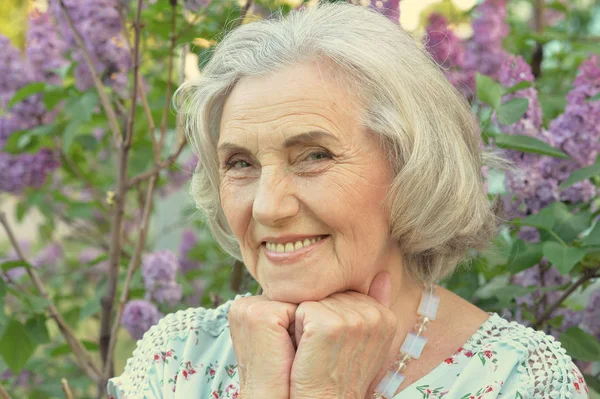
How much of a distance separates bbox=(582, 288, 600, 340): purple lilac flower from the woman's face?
100cm

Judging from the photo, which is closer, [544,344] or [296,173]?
[296,173]

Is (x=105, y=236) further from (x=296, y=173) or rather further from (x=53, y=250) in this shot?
(x=296, y=173)

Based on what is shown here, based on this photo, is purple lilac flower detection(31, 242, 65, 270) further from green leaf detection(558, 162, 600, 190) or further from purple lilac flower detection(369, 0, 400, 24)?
green leaf detection(558, 162, 600, 190)

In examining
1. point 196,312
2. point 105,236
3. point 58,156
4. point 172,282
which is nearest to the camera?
point 196,312

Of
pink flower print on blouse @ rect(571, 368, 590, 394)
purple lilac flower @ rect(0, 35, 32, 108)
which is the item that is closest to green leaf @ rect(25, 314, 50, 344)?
purple lilac flower @ rect(0, 35, 32, 108)

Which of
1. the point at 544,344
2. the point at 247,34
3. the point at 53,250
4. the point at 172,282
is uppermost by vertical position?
the point at 247,34

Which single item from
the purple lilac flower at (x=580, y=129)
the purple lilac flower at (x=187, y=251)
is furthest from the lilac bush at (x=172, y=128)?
the purple lilac flower at (x=187, y=251)

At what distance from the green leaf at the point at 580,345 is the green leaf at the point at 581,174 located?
1.39ft

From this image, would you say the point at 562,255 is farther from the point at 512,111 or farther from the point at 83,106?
the point at 83,106

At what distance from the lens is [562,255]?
6.90ft

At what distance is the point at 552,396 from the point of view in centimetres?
184

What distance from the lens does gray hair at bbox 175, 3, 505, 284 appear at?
1800 millimetres

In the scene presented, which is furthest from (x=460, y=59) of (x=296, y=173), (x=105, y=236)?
(x=105, y=236)

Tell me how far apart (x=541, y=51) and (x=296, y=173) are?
1.74 metres
